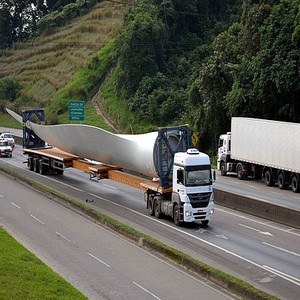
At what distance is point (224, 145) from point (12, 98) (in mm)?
68655

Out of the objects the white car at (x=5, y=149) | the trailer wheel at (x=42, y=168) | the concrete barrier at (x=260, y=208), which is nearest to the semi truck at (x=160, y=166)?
the concrete barrier at (x=260, y=208)

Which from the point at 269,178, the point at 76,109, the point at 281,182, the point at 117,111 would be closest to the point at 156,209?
the point at 281,182

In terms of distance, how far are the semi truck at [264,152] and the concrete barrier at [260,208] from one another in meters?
6.43

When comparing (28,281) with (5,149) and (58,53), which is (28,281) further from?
(58,53)

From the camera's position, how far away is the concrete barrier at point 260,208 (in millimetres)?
27095

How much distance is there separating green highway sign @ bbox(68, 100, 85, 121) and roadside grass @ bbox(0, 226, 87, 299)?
40106 millimetres

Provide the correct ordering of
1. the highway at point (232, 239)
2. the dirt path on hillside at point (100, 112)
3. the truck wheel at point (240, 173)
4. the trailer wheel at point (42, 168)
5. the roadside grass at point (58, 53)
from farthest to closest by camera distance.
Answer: the roadside grass at point (58, 53) → the dirt path on hillside at point (100, 112) → the trailer wheel at point (42, 168) → the truck wheel at point (240, 173) → the highway at point (232, 239)

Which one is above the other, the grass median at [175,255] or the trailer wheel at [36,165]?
the grass median at [175,255]

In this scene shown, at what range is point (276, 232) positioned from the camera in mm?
25844

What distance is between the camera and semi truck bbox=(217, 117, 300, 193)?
37.9m

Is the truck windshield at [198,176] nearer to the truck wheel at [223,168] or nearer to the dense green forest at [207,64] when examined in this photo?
the dense green forest at [207,64]

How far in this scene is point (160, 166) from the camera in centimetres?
2886

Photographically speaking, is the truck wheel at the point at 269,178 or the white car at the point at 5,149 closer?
the truck wheel at the point at 269,178

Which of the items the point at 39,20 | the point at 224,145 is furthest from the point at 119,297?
the point at 39,20
